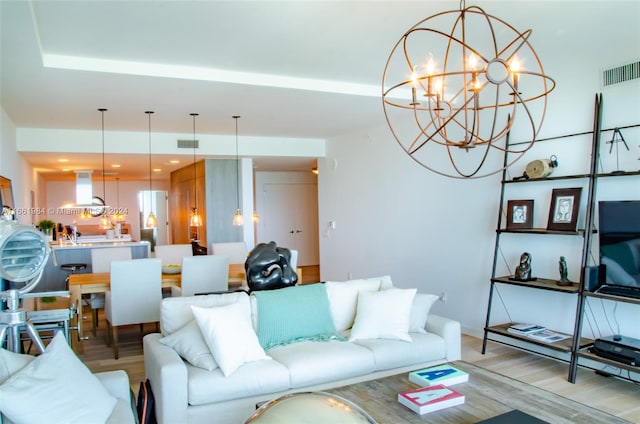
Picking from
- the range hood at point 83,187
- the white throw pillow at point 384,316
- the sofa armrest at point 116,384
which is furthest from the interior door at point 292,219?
the sofa armrest at point 116,384

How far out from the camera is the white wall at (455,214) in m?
3.87

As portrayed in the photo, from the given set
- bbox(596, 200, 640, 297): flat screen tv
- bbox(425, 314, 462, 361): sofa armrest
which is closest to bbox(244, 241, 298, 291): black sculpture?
bbox(425, 314, 462, 361): sofa armrest

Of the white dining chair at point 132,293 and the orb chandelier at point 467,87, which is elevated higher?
the orb chandelier at point 467,87

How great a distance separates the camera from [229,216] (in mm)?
7895

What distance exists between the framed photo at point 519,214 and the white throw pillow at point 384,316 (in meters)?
1.49

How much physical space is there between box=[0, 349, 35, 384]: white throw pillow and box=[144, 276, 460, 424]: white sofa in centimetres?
79

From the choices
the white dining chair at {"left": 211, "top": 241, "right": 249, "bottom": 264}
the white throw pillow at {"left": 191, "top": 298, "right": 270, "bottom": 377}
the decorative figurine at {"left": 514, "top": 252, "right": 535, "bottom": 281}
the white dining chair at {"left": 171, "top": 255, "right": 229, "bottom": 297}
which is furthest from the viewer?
the white dining chair at {"left": 211, "top": 241, "right": 249, "bottom": 264}

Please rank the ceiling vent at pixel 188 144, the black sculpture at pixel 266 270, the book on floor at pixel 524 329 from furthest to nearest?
the ceiling vent at pixel 188 144 → the book on floor at pixel 524 329 → the black sculpture at pixel 266 270

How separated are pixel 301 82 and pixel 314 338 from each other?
2512 mm

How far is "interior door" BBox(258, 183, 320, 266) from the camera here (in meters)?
11.1

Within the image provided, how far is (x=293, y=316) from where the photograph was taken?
351 centimetres

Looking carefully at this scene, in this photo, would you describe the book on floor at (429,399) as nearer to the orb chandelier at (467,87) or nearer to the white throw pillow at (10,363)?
the orb chandelier at (467,87)

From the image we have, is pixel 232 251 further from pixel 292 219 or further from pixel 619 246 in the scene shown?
pixel 292 219

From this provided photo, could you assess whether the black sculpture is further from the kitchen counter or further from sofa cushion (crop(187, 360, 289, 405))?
the kitchen counter
